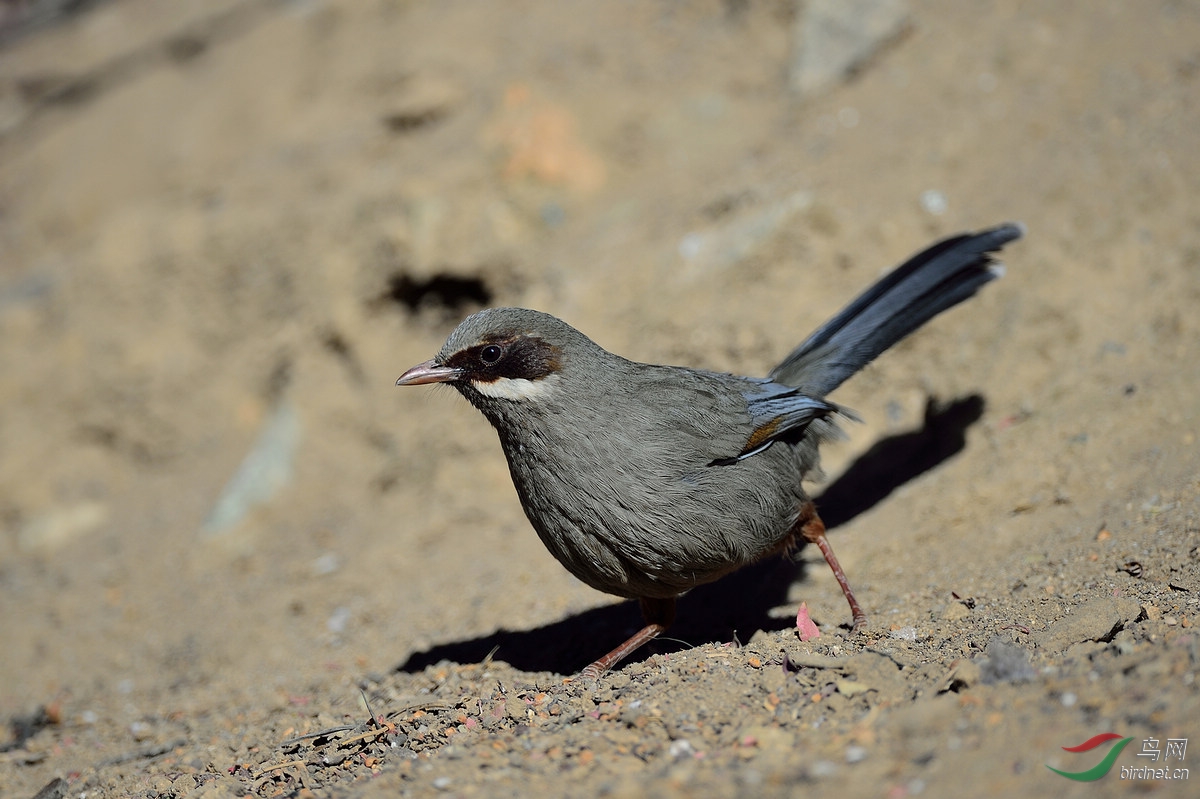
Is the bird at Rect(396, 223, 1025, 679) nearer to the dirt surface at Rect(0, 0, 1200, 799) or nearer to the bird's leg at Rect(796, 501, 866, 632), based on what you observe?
the bird's leg at Rect(796, 501, 866, 632)

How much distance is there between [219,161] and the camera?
10781 mm

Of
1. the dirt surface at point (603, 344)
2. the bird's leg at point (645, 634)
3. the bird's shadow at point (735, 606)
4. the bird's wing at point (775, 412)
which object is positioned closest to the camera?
the dirt surface at point (603, 344)

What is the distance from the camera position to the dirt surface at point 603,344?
12.1 feet

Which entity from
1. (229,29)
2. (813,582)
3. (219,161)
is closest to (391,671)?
(813,582)

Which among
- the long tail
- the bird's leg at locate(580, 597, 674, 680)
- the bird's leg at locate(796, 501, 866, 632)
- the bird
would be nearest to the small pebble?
the long tail

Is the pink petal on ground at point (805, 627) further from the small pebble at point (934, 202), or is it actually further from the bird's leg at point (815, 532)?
the small pebble at point (934, 202)

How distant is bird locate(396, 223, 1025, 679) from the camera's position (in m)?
4.34

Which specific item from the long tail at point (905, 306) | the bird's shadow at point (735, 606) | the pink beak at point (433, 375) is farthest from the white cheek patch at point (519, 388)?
the long tail at point (905, 306)

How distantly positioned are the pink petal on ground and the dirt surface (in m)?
0.08

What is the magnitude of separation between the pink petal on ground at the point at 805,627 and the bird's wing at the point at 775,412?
2.84 feet

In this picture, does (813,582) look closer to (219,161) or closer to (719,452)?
(719,452)

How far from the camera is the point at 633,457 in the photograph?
4383 millimetres

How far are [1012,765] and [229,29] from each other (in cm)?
1300

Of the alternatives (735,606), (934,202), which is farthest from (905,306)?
(735,606)
